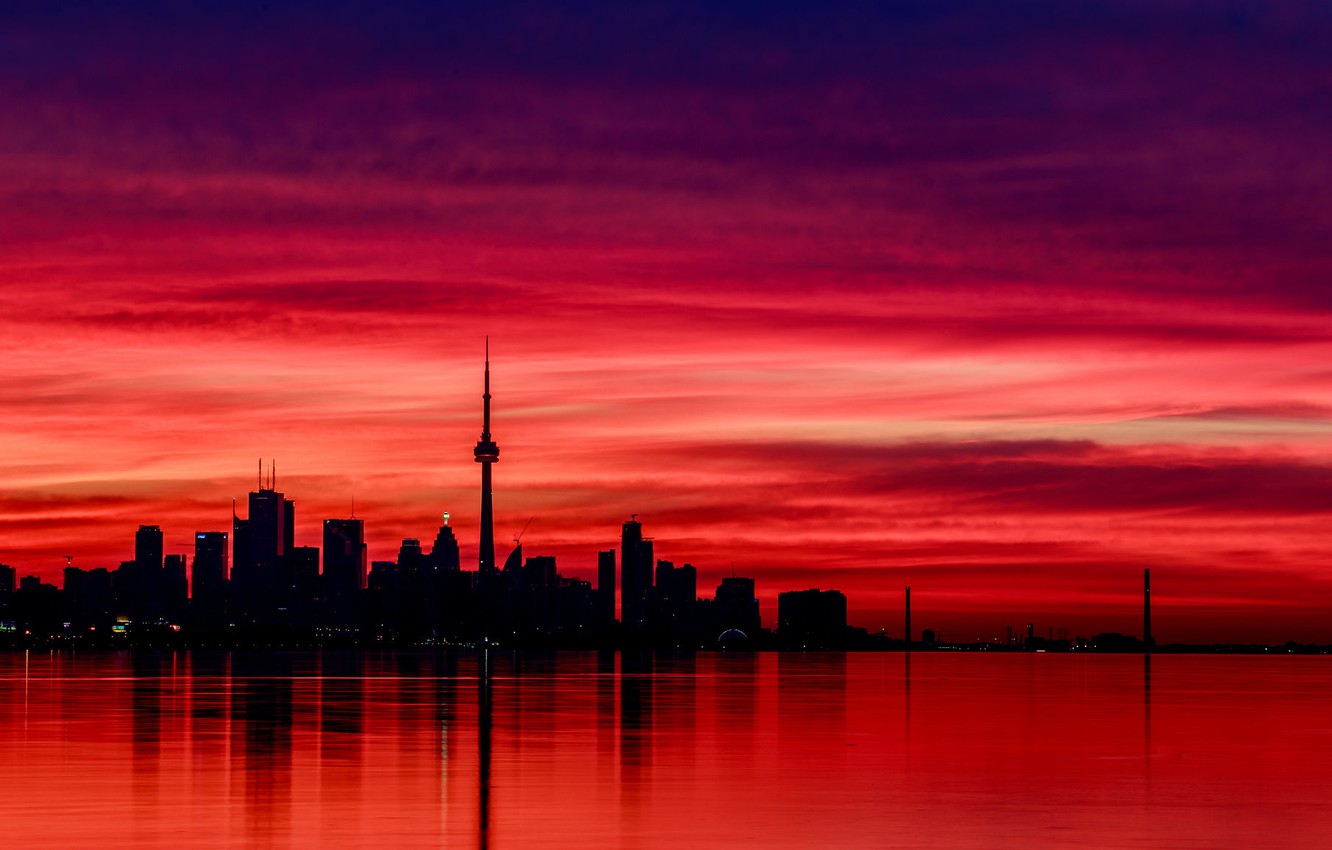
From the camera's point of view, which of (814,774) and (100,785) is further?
(814,774)

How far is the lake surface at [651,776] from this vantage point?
45.5 m

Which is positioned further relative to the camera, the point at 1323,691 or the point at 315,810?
the point at 1323,691

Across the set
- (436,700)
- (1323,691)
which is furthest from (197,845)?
(1323,691)

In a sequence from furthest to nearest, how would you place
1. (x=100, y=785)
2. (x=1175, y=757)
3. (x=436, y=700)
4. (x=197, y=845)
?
1. (x=436, y=700)
2. (x=1175, y=757)
3. (x=100, y=785)
4. (x=197, y=845)

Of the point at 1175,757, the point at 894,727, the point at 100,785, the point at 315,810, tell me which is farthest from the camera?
the point at 894,727

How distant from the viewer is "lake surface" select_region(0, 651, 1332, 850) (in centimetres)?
4550

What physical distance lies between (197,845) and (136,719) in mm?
55613

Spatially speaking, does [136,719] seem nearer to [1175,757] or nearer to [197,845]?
[1175,757]

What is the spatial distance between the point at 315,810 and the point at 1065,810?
62.7 feet

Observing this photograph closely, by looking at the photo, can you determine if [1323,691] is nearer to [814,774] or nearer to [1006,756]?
[1006,756]

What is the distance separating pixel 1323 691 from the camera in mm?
177625

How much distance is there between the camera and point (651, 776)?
61.6 m

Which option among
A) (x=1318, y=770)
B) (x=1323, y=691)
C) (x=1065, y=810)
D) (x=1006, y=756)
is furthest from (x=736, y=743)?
(x=1323, y=691)

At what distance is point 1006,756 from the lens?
72.8 m
